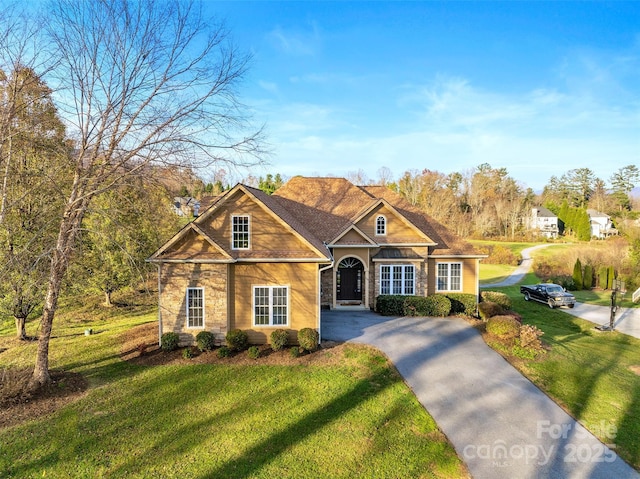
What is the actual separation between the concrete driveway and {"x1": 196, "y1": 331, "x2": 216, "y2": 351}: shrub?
4.73 meters

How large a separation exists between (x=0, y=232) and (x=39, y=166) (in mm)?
3122

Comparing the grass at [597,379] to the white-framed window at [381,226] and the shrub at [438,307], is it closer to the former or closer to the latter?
the shrub at [438,307]

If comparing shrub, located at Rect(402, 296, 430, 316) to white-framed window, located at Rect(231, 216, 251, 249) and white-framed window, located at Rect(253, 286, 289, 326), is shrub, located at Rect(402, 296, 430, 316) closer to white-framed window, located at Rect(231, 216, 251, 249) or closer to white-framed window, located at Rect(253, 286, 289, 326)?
white-framed window, located at Rect(253, 286, 289, 326)

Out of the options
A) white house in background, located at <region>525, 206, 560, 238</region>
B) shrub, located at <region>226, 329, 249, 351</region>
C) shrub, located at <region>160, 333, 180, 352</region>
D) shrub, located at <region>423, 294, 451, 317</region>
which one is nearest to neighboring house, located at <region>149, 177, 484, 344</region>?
shrub, located at <region>160, 333, 180, 352</region>

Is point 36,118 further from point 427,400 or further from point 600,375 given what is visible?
point 600,375

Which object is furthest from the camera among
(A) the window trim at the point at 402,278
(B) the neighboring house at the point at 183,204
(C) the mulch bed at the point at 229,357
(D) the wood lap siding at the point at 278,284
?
(A) the window trim at the point at 402,278

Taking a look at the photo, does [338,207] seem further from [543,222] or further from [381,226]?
[543,222]

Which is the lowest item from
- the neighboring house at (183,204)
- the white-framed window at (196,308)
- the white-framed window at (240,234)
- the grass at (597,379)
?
the grass at (597,379)

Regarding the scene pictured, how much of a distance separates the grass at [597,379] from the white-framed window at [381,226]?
9356 mm

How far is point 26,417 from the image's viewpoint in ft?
29.5

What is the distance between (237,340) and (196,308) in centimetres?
216

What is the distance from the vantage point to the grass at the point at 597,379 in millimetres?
8913

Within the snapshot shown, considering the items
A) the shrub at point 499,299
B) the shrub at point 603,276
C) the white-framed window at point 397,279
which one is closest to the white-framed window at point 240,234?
the white-framed window at point 397,279

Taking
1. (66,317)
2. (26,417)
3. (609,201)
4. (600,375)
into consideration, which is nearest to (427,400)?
(600,375)
